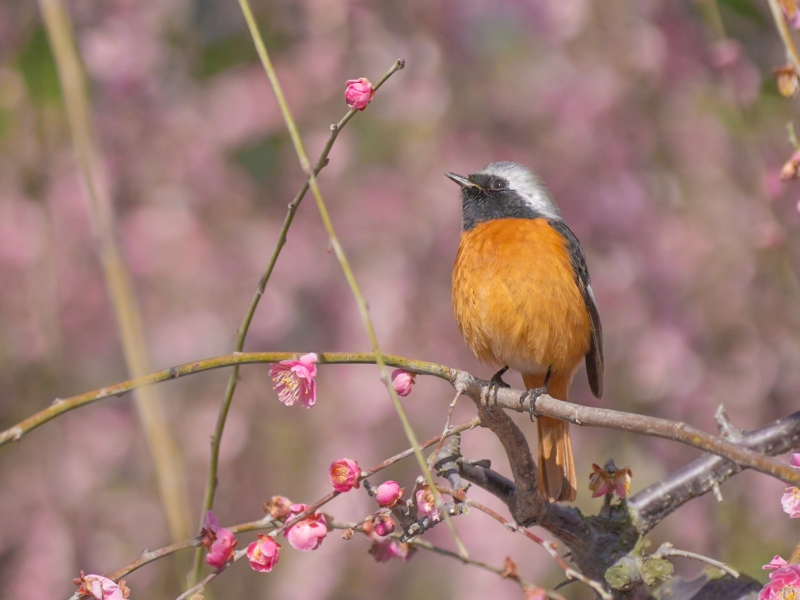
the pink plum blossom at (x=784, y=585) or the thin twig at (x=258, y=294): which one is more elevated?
the thin twig at (x=258, y=294)

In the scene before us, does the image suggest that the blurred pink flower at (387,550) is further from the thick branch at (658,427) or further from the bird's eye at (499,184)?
the bird's eye at (499,184)

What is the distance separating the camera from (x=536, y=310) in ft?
10.1

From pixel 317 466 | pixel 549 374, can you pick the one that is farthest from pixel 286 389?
pixel 317 466

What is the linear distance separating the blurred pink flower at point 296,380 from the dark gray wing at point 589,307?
1601 mm

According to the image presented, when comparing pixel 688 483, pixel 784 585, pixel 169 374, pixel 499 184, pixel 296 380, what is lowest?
pixel 784 585

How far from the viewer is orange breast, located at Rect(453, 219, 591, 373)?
3.10m

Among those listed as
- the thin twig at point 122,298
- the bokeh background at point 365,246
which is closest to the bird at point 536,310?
the thin twig at point 122,298

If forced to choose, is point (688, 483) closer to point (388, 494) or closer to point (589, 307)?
point (388, 494)

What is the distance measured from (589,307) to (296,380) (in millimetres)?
1666

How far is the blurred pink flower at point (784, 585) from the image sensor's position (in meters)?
1.68

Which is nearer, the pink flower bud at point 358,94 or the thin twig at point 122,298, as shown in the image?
the thin twig at point 122,298

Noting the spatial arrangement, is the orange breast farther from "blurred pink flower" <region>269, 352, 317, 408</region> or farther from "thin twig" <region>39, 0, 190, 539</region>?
"thin twig" <region>39, 0, 190, 539</region>

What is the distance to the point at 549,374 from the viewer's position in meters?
3.40

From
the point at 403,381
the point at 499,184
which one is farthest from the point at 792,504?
the point at 499,184
